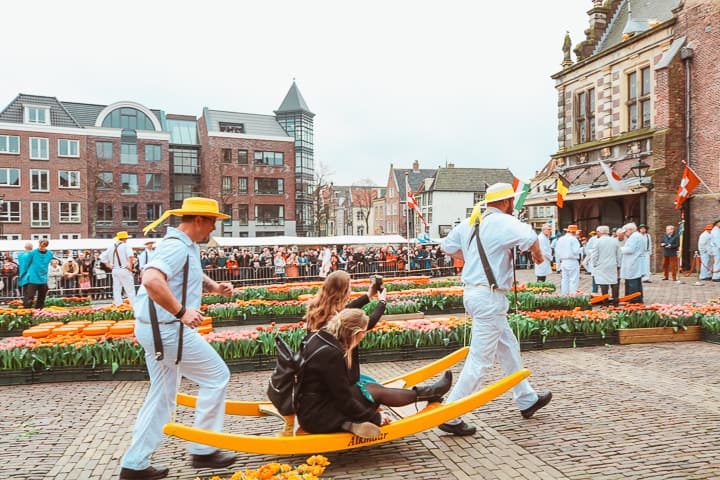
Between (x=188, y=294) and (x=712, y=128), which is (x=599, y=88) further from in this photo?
(x=188, y=294)

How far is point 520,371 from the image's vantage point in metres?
5.69

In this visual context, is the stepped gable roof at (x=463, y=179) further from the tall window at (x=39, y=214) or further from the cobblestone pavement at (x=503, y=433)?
the cobblestone pavement at (x=503, y=433)

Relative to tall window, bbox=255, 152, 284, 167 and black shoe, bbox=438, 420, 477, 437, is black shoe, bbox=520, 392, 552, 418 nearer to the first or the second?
black shoe, bbox=438, 420, 477, 437

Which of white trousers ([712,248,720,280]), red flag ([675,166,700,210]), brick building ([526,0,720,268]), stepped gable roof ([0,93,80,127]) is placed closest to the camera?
white trousers ([712,248,720,280])

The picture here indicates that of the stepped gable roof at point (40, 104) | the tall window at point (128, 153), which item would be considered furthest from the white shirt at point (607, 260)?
the stepped gable roof at point (40, 104)

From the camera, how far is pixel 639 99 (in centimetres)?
2608

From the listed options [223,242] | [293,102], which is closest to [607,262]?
[223,242]

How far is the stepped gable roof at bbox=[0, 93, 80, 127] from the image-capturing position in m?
52.6

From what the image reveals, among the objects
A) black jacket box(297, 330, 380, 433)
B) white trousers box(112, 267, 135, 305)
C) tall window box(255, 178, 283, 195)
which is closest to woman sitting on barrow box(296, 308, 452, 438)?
black jacket box(297, 330, 380, 433)

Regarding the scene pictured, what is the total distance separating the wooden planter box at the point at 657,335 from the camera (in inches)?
402

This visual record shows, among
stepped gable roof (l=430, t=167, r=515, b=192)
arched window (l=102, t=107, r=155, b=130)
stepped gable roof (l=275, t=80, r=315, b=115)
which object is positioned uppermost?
stepped gable roof (l=275, t=80, r=315, b=115)

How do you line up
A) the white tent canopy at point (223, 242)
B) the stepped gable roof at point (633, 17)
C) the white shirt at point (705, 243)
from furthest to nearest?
the white tent canopy at point (223, 242)
the stepped gable roof at point (633, 17)
the white shirt at point (705, 243)

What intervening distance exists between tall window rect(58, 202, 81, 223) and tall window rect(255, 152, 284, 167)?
708 inches

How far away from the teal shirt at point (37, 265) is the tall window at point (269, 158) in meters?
49.5
